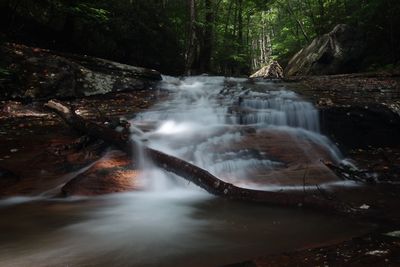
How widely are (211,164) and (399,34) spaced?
1132 centimetres

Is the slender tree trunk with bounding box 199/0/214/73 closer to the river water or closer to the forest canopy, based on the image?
the forest canopy

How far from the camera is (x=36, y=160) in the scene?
589 centimetres

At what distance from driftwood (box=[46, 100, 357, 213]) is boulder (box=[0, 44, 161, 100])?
3095 millimetres

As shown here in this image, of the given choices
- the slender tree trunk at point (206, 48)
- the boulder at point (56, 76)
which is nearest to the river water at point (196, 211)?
the boulder at point (56, 76)

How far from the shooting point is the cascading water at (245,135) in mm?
6191

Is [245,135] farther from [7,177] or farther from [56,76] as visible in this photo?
[56,76]

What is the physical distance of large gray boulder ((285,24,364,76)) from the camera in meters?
15.9

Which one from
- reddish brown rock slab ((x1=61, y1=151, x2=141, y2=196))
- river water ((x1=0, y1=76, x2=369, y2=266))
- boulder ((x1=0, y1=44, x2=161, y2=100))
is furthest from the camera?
boulder ((x1=0, y1=44, x2=161, y2=100))

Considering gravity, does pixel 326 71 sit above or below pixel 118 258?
above

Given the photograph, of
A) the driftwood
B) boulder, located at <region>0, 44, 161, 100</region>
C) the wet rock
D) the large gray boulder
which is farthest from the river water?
the large gray boulder

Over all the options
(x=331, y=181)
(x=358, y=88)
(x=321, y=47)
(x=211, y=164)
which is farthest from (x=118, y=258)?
(x=321, y=47)

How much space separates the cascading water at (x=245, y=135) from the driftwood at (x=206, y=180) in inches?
15.8

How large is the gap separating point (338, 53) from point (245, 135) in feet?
35.5

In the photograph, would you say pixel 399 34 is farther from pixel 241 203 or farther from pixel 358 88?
pixel 241 203
